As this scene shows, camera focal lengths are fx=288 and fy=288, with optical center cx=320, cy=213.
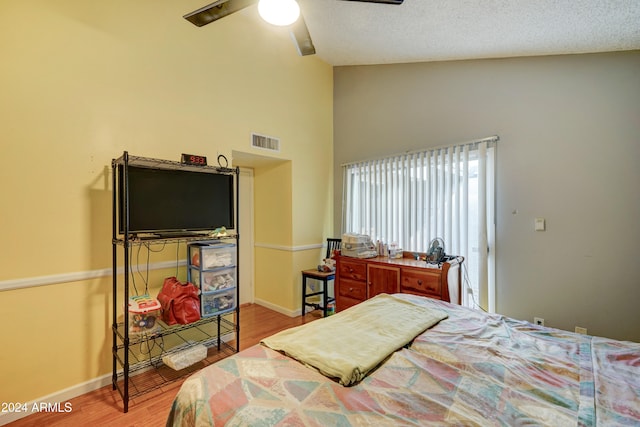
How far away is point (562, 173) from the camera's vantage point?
246 cm

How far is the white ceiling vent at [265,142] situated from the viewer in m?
3.22

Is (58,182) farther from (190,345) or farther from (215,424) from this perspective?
(215,424)

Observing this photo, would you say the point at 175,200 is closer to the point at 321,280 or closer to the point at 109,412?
the point at 109,412

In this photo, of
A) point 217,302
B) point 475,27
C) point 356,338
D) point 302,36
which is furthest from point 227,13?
point 217,302

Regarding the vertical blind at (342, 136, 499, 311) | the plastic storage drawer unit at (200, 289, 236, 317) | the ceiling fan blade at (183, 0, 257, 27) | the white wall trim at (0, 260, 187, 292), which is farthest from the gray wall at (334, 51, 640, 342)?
the white wall trim at (0, 260, 187, 292)

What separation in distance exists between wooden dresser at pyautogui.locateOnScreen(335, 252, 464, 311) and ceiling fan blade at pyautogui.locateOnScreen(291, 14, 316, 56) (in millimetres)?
2047

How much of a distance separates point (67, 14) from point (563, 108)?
3.92m

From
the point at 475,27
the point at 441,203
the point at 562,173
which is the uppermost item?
the point at 475,27

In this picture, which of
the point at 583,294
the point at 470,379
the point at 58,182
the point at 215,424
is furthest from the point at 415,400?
the point at 58,182

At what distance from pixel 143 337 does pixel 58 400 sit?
0.61m

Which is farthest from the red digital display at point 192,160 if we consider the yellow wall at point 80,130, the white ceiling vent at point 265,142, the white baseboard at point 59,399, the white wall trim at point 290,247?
the white baseboard at point 59,399

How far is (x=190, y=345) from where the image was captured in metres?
2.67

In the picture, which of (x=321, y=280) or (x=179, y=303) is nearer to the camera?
(x=179, y=303)

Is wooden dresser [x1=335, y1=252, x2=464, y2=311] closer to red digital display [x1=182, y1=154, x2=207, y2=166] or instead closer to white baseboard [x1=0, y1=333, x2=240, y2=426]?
red digital display [x1=182, y1=154, x2=207, y2=166]
